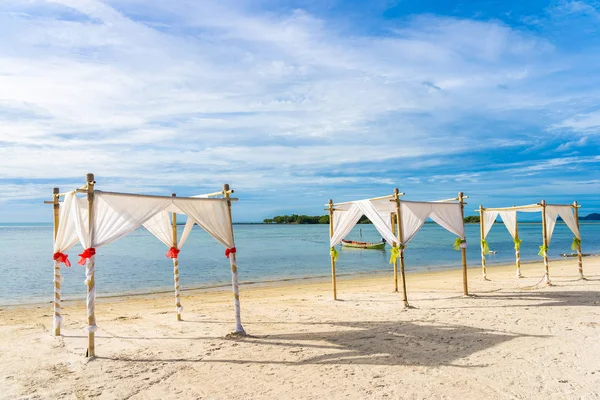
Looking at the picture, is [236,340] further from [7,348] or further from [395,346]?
[7,348]

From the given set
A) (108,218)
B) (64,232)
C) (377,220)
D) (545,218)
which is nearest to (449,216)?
(377,220)

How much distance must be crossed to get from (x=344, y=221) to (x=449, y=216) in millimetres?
2621

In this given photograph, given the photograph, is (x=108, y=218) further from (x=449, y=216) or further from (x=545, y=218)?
(x=545, y=218)

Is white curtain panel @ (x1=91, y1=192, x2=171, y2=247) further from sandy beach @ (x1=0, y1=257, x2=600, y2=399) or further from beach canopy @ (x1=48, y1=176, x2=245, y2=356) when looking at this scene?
sandy beach @ (x1=0, y1=257, x2=600, y2=399)

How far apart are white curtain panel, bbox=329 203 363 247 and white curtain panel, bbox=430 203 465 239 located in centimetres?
184

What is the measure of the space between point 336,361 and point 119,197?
4057 mm

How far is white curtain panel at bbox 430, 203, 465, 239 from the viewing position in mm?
10719

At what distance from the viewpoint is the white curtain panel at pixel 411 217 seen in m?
9.95

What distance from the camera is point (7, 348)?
23.5ft

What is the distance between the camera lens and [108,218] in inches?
263

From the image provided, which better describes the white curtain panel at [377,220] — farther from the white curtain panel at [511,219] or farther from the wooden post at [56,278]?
the wooden post at [56,278]

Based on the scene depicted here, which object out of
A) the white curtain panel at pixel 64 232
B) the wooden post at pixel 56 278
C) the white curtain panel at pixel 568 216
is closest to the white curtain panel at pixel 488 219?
the white curtain panel at pixel 568 216

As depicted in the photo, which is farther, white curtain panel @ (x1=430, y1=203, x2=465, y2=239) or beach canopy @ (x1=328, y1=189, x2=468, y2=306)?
white curtain panel @ (x1=430, y1=203, x2=465, y2=239)

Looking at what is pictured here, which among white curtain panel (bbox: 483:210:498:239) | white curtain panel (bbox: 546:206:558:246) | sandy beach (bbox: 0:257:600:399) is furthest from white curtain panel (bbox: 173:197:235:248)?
white curtain panel (bbox: 483:210:498:239)
